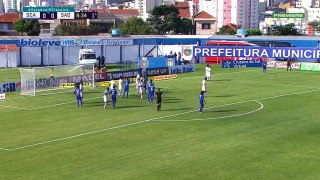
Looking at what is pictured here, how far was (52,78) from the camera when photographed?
5269 cm

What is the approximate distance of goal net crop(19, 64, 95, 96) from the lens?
50.7 meters

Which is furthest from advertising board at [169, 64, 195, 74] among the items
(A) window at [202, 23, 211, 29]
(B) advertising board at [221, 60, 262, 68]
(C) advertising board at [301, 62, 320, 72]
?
(A) window at [202, 23, 211, 29]

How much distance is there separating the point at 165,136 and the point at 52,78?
23.3 m

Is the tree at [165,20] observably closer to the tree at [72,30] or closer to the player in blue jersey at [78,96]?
the tree at [72,30]

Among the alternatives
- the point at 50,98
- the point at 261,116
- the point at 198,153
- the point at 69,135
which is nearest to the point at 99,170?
the point at 198,153

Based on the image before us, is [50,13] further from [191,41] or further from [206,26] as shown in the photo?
[206,26]

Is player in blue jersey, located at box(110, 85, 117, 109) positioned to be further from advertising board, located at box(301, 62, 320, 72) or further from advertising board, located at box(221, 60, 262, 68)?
advertising board, located at box(301, 62, 320, 72)

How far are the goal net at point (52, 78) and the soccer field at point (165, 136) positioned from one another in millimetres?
1996

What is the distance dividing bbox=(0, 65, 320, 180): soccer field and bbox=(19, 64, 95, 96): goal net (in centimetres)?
200

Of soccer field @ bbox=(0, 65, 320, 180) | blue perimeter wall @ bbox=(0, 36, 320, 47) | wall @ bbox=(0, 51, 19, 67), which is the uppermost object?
blue perimeter wall @ bbox=(0, 36, 320, 47)

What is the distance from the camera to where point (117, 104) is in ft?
145

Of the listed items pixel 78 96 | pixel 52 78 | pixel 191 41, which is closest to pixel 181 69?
pixel 52 78

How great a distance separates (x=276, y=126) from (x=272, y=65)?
43364 millimetres

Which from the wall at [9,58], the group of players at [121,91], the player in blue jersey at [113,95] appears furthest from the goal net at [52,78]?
the wall at [9,58]
